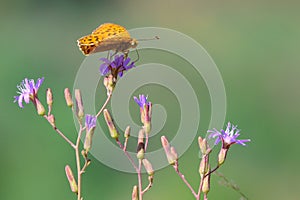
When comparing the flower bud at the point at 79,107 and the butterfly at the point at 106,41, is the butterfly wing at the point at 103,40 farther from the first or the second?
the flower bud at the point at 79,107

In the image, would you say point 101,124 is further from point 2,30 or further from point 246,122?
point 2,30

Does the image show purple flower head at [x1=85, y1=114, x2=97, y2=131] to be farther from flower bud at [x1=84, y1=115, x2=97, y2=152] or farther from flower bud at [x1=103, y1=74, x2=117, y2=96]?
flower bud at [x1=103, y1=74, x2=117, y2=96]

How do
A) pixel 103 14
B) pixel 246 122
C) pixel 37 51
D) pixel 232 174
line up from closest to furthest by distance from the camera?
1. pixel 232 174
2. pixel 246 122
3. pixel 37 51
4. pixel 103 14

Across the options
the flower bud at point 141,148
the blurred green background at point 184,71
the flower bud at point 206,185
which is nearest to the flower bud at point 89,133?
the flower bud at point 141,148

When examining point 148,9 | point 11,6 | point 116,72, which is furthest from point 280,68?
point 116,72

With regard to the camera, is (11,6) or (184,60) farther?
(11,6)

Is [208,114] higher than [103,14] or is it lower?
lower
